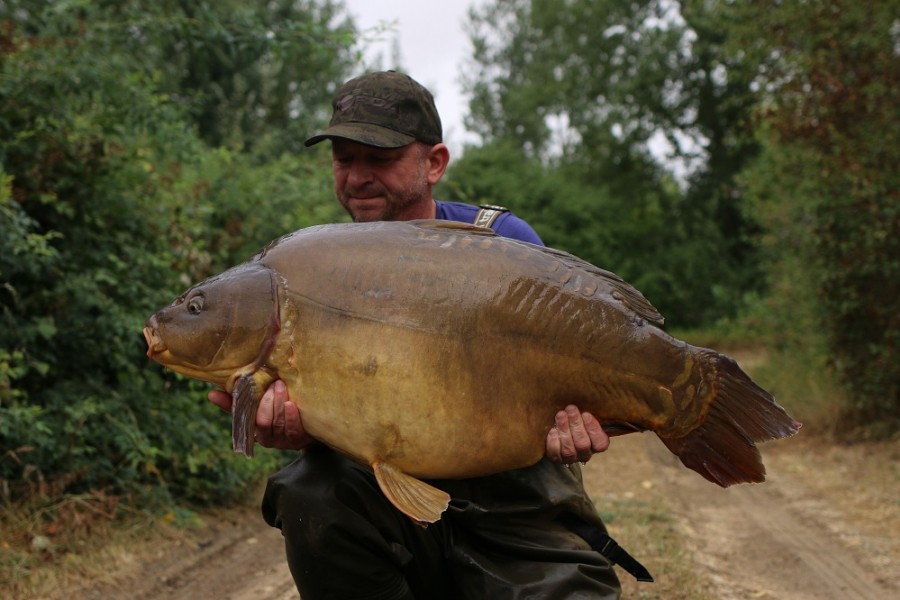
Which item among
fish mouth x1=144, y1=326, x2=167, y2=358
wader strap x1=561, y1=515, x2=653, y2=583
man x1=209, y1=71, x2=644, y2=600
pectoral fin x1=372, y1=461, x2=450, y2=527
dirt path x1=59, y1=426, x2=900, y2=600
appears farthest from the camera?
dirt path x1=59, y1=426, x2=900, y2=600

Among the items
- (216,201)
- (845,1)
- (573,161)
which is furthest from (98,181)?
(573,161)

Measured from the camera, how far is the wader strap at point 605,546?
107 inches

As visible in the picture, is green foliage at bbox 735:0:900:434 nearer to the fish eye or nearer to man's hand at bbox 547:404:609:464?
man's hand at bbox 547:404:609:464

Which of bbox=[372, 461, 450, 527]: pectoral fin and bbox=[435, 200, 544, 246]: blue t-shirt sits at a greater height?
bbox=[435, 200, 544, 246]: blue t-shirt

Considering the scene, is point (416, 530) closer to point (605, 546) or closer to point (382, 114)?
point (605, 546)

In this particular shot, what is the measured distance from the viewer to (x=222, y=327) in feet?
7.15

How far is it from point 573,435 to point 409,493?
1.43ft

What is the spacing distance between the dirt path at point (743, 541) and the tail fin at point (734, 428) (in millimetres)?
1582

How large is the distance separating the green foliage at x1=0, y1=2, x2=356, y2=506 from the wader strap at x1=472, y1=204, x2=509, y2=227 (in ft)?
6.83

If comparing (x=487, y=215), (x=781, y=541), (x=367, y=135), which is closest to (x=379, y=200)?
(x=367, y=135)

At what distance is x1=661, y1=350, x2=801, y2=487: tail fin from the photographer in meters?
2.25

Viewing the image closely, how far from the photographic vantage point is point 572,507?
2678mm

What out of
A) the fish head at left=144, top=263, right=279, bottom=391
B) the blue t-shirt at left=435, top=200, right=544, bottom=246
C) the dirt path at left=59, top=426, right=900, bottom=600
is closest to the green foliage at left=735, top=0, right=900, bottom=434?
the dirt path at left=59, top=426, right=900, bottom=600

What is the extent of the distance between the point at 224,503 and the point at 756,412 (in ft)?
11.9
